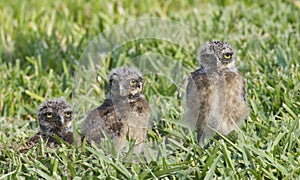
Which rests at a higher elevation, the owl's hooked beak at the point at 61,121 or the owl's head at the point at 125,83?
the owl's head at the point at 125,83

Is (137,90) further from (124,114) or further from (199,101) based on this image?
(199,101)

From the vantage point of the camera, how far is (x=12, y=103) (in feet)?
23.1

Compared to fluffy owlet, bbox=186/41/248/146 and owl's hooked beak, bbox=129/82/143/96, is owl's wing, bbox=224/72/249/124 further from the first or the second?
owl's hooked beak, bbox=129/82/143/96

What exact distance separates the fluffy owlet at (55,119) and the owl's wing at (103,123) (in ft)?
1.10

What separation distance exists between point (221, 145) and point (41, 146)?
134cm

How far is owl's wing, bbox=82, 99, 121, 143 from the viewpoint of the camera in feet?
17.1

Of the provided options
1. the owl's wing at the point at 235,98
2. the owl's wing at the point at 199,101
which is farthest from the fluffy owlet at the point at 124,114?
the owl's wing at the point at 235,98

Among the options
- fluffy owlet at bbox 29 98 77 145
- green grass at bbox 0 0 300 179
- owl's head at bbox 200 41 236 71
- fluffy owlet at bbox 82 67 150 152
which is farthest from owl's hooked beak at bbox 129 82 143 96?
fluffy owlet at bbox 29 98 77 145

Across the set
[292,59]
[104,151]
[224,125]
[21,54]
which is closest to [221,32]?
[292,59]

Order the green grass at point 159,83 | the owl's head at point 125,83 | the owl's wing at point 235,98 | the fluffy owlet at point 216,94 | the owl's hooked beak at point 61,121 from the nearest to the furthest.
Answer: the green grass at point 159,83, the owl's head at point 125,83, the fluffy owlet at point 216,94, the owl's wing at point 235,98, the owl's hooked beak at point 61,121

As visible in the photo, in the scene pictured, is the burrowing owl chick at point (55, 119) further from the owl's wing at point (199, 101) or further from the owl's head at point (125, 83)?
the owl's wing at point (199, 101)

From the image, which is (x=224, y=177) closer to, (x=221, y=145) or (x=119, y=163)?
(x=221, y=145)

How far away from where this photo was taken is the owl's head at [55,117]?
5.66 m

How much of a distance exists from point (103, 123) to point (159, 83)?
1936 mm
